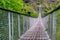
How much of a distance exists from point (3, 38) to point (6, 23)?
46 centimetres

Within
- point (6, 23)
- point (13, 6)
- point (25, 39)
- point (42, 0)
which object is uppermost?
point (42, 0)

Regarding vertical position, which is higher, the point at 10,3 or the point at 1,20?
the point at 10,3

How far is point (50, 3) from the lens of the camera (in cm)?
2480

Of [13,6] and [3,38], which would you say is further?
[13,6]

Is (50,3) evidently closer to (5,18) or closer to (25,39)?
(25,39)

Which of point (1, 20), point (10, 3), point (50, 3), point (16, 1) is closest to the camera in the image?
point (1, 20)

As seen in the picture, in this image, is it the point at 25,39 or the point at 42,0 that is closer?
the point at 25,39

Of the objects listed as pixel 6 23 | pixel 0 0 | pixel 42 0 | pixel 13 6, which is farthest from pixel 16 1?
pixel 42 0

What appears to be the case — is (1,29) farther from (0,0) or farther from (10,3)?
(10,3)

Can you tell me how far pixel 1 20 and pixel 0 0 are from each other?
172 inches

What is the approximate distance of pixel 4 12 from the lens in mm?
5227

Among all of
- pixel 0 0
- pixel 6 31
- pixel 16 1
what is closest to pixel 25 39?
pixel 0 0

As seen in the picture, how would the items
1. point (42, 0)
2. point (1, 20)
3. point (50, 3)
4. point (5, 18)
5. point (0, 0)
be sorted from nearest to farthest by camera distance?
1. point (1, 20)
2. point (5, 18)
3. point (0, 0)
4. point (50, 3)
5. point (42, 0)

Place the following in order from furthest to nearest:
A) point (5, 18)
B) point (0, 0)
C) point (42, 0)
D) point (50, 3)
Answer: point (42, 0) → point (50, 3) → point (0, 0) → point (5, 18)
